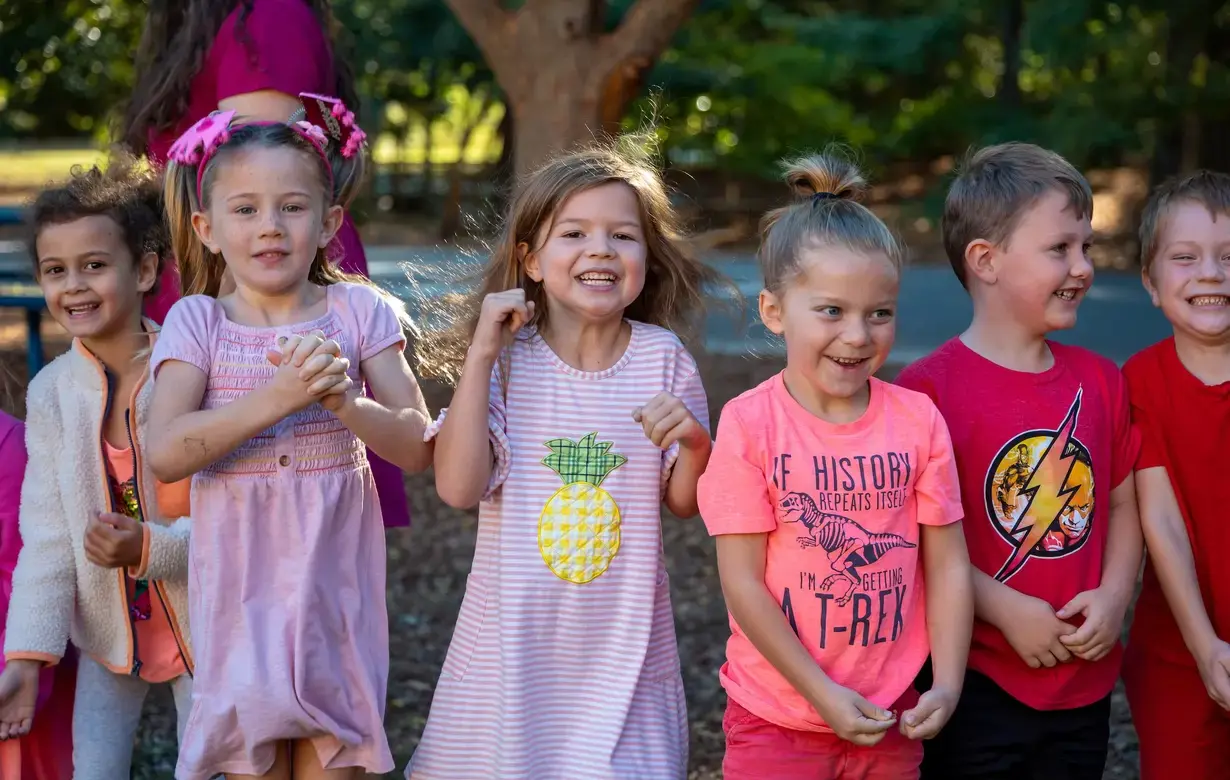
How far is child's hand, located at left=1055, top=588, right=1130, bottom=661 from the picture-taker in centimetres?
277

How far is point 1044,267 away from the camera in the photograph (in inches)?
113

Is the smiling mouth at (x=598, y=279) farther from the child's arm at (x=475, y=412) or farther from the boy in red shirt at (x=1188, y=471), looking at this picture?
the boy in red shirt at (x=1188, y=471)

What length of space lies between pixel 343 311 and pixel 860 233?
102 centimetres

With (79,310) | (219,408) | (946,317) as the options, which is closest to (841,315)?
(219,408)

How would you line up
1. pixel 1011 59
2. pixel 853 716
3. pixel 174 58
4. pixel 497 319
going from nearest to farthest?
1. pixel 853 716
2. pixel 497 319
3. pixel 174 58
4. pixel 1011 59


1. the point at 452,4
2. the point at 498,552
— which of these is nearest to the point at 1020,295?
the point at 498,552

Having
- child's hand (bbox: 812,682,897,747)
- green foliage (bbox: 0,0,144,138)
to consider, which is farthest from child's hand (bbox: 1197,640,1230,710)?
green foliage (bbox: 0,0,144,138)

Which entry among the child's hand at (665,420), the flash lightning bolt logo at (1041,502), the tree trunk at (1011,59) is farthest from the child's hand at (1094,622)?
the tree trunk at (1011,59)

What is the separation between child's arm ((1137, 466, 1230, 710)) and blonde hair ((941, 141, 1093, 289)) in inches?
22.5

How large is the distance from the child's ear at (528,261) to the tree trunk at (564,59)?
3084mm

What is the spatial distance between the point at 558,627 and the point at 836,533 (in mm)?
573

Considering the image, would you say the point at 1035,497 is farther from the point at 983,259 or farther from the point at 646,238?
the point at 646,238

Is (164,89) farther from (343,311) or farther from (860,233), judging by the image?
(860,233)

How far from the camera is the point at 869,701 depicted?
8.45 feet
